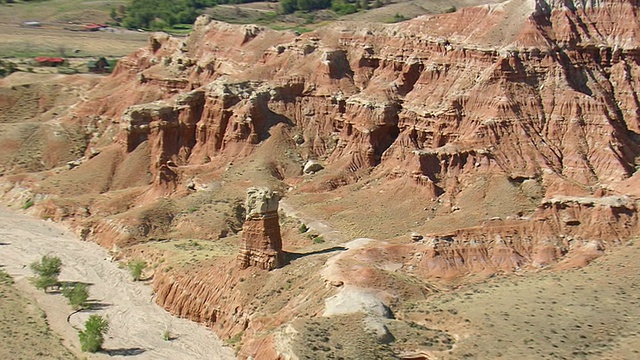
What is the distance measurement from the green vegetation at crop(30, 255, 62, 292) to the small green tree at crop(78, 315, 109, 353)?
12053 mm

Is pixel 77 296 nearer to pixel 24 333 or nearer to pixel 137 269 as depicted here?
pixel 137 269

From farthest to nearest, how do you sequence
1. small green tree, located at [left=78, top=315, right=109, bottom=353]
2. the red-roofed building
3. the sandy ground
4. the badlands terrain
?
the red-roofed building < the sandy ground < small green tree, located at [left=78, top=315, right=109, bottom=353] < the badlands terrain

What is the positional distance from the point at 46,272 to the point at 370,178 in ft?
99.2

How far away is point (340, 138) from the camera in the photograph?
95.9m

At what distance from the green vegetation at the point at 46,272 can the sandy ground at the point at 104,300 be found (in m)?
0.68

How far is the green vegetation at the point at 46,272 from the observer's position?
247 feet

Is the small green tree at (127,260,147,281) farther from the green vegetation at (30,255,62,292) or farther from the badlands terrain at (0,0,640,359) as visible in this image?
the green vegetation at (30,255,62,292)

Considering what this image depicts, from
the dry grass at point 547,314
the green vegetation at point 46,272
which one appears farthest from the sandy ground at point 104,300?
the dry grass at point 547,314

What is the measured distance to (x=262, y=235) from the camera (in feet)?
217

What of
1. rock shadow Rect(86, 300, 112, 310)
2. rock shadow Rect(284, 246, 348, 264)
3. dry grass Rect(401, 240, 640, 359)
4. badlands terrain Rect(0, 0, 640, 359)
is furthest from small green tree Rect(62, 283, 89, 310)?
dry grass Rect(401, 240, 640, 359)

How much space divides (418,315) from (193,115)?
166ft

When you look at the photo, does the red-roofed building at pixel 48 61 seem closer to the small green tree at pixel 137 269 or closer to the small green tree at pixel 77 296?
the small green tree at pixel 137 269

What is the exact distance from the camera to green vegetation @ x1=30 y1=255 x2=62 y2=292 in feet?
247

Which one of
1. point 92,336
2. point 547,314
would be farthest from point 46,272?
point 547,314
